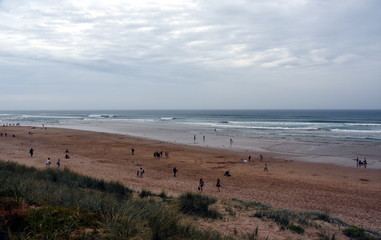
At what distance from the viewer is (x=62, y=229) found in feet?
14.8

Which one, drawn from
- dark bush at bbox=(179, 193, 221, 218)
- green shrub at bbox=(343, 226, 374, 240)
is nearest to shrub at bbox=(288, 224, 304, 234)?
green shrub at bbox=(343, 226, 374, 240)

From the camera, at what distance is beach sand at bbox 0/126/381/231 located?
13.8m

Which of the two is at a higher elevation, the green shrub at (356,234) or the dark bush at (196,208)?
the dark bush at (196,208)

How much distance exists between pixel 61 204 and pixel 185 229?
2.74 meters

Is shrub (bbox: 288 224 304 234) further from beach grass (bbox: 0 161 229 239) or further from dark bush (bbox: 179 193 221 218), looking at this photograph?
beach grass (bbox: 0 161 229 239)

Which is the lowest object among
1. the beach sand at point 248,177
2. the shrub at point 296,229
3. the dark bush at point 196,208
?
the beach sand at point 248,177

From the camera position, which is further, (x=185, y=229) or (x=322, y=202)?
(x=322, y=202)

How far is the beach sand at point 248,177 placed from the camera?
13.8 metres

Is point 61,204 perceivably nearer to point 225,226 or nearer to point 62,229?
point 62,229

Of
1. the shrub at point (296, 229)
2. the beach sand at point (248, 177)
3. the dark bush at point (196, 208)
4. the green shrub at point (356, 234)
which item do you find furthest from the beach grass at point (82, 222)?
the beach sand at point (248, 177)

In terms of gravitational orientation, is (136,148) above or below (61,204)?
below

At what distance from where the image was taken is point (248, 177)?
19.7 metres

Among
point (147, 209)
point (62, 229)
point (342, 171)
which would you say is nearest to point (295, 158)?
point (342, 171)

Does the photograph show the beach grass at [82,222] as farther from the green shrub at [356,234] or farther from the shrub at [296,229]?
the green shrub at [356,234]
